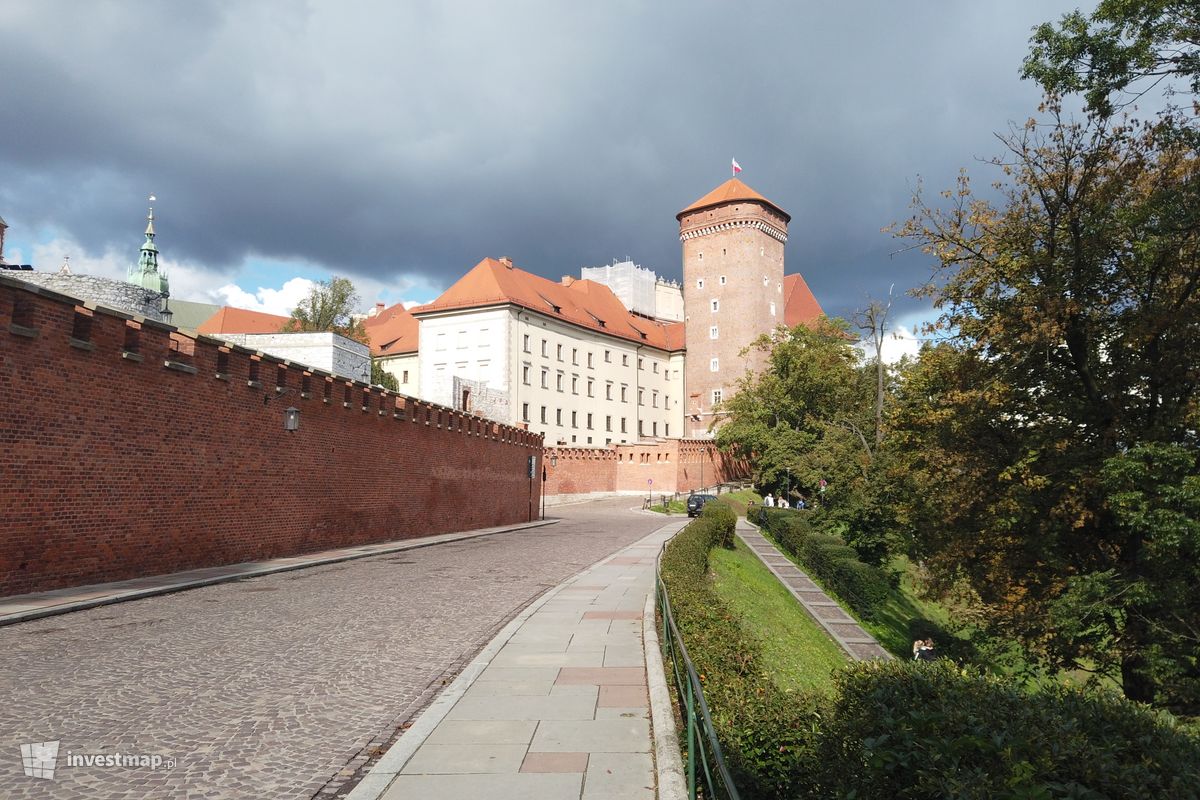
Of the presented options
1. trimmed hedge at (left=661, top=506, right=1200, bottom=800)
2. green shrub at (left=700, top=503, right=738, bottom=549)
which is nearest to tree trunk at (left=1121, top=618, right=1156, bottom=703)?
trimmed hedge at (left=661, top=506, right=1200, bottom=800)

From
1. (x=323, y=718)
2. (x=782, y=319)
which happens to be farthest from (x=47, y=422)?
(x=782, y=319)

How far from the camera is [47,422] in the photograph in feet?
41.1

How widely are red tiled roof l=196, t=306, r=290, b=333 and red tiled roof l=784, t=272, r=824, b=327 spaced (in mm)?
52736

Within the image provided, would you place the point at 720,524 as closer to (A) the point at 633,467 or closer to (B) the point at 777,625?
(B) the point at 777,625

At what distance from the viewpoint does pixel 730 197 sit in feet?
247

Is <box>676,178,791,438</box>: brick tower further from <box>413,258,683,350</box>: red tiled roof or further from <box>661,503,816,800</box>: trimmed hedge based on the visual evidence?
<box>661,503,816,800</box>: trimmed hedge

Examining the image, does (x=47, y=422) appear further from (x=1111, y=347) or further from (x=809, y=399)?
(x=809, y=399)

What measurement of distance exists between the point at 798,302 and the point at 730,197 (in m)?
19.3

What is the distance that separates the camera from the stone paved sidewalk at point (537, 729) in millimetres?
4703

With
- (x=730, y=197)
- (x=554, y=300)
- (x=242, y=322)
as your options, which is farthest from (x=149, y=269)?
(x=730, y=197)

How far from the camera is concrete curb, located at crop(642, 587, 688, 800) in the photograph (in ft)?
14.8

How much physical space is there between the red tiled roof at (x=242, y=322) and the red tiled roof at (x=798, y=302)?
52736mm

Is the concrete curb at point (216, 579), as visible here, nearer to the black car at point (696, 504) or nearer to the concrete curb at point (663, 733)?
the concrete curb at point (663, 733)

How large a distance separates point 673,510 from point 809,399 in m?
14.8
